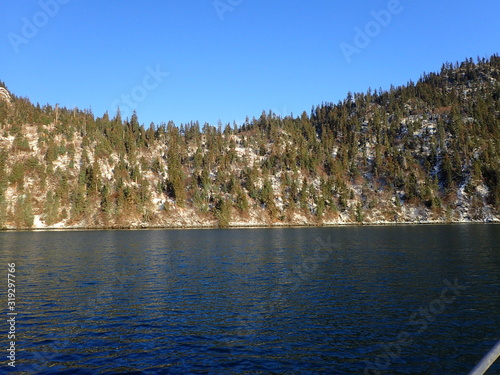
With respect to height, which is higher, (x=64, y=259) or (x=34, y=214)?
(x=34, y=214)

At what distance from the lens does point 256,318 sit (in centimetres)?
2512

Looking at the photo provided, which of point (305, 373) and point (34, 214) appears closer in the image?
point (305, 373)

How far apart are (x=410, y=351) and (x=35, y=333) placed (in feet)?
76.8

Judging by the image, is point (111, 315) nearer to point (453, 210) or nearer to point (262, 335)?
point (262, 335)

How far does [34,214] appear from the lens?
156m

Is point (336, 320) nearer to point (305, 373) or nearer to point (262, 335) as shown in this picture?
point (262, 335)

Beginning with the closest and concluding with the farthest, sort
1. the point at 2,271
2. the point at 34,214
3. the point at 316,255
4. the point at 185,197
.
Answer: the point at 2,271, the point at 316,255, the point at 34,214, the point at 185,197

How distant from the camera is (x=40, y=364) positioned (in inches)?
698

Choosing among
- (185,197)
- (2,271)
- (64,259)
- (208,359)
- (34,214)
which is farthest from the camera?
(185,197)

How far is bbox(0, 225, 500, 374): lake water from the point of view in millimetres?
17938

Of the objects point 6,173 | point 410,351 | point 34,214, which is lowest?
point 410,351

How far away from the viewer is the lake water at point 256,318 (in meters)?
17.9

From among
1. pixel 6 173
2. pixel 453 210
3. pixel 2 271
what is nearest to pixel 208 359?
pixel 2 271

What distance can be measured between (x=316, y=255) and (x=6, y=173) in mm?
169354
